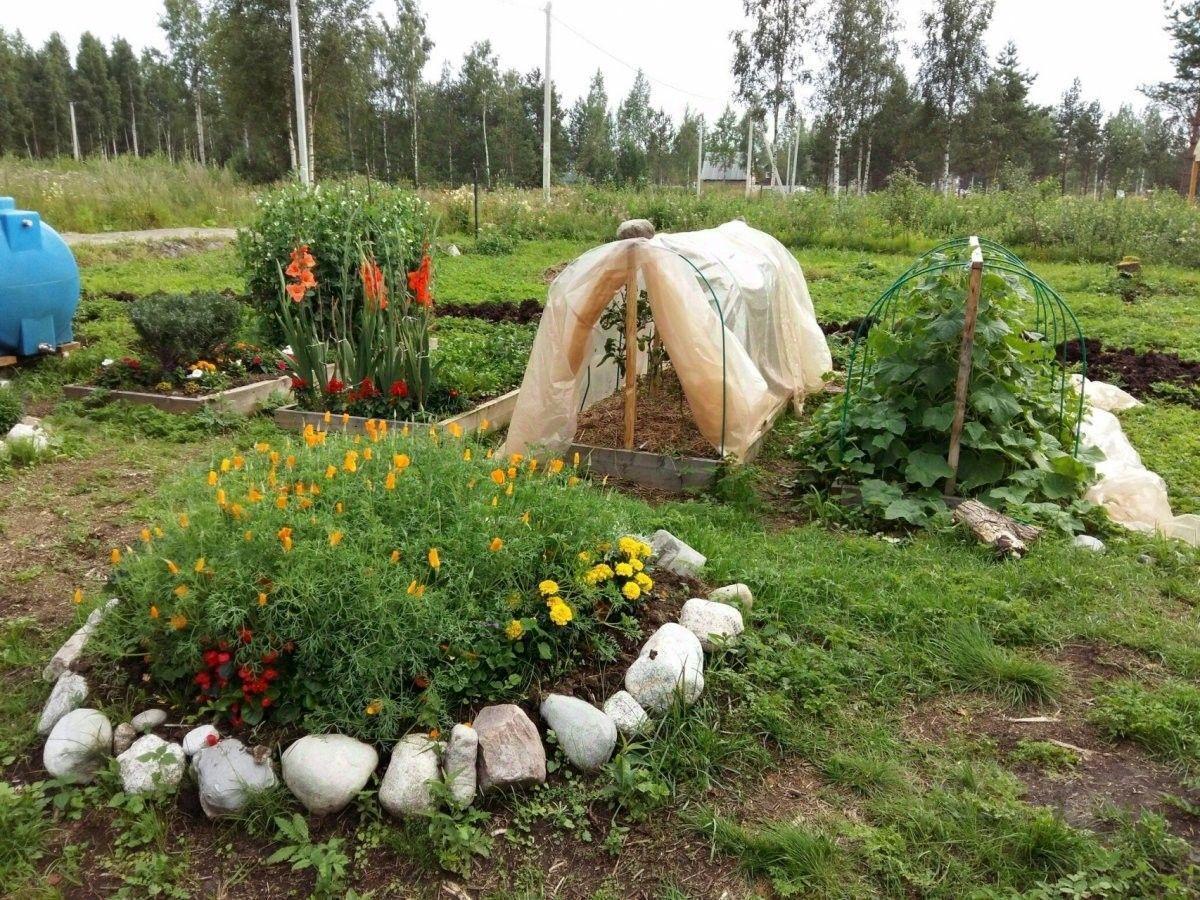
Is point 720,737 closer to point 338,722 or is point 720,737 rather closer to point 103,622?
point 338,722

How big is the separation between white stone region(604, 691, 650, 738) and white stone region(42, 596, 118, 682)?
69.2 inches

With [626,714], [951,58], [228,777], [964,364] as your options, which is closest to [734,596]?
[626,714]

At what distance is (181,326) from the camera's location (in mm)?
6656

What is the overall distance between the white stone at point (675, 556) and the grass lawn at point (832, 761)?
0.33ft

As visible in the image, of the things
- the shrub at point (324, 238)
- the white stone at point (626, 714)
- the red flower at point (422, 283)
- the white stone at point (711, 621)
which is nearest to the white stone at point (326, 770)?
the white stone at point (626, 714)

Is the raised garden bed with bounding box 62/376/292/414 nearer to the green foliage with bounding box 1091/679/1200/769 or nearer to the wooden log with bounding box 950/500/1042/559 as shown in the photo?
the wooden log with bounding box 950/500/1042/559

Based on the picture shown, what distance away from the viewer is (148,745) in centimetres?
259

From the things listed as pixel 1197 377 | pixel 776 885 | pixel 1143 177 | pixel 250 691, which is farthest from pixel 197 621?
pixel 1143 177

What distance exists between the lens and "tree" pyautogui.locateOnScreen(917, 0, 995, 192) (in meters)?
35.6

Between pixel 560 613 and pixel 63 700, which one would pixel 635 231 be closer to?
pixel 560 613

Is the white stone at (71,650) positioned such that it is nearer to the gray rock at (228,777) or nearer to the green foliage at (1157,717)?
the gray rock at (228,777)

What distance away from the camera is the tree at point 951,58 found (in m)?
35.6

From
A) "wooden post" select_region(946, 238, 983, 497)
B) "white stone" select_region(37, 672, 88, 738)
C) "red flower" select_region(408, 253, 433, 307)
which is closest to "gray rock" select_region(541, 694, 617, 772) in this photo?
"white stone" select_region(37, 672, 88, 738)

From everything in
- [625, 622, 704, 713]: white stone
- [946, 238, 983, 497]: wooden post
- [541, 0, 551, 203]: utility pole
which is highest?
[541, 0, 551, 203]: utility pole
